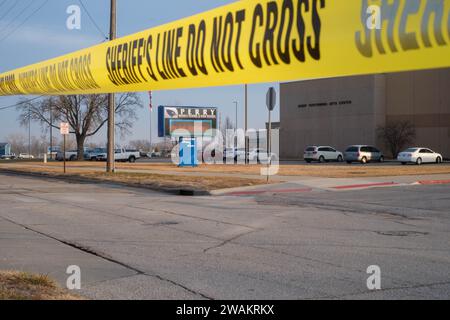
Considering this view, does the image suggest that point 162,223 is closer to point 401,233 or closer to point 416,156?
point 401,233

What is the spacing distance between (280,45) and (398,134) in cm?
5537

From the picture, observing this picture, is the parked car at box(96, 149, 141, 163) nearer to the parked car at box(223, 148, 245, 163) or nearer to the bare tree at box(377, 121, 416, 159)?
the parked car at box(223, 148, 245, 163)

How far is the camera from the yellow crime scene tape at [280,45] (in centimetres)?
275

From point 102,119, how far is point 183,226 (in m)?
47.9

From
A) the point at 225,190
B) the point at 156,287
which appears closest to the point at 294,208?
the point at 225,190

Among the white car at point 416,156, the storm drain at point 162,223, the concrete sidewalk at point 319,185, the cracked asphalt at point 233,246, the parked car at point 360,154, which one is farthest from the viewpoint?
the parked car at point 360,154

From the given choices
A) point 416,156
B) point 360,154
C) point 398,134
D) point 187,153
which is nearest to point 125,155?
point 187,153

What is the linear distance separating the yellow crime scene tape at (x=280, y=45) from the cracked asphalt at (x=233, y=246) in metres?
2.29

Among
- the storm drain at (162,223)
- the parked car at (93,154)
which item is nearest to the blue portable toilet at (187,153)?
the parked car at (93,154)

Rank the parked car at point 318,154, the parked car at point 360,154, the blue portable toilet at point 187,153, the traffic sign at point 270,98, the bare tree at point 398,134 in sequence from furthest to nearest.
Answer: the bare tree at point 398,134 → the parked car at point 318,154 → the parked car at point 360,154 → the blue portable toilet at point 187,153 → the traffic sign at point 270,98

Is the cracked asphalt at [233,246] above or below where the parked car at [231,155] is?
below

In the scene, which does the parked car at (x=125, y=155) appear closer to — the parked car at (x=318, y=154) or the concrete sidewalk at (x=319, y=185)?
the parked car at (x=318, y=154)
